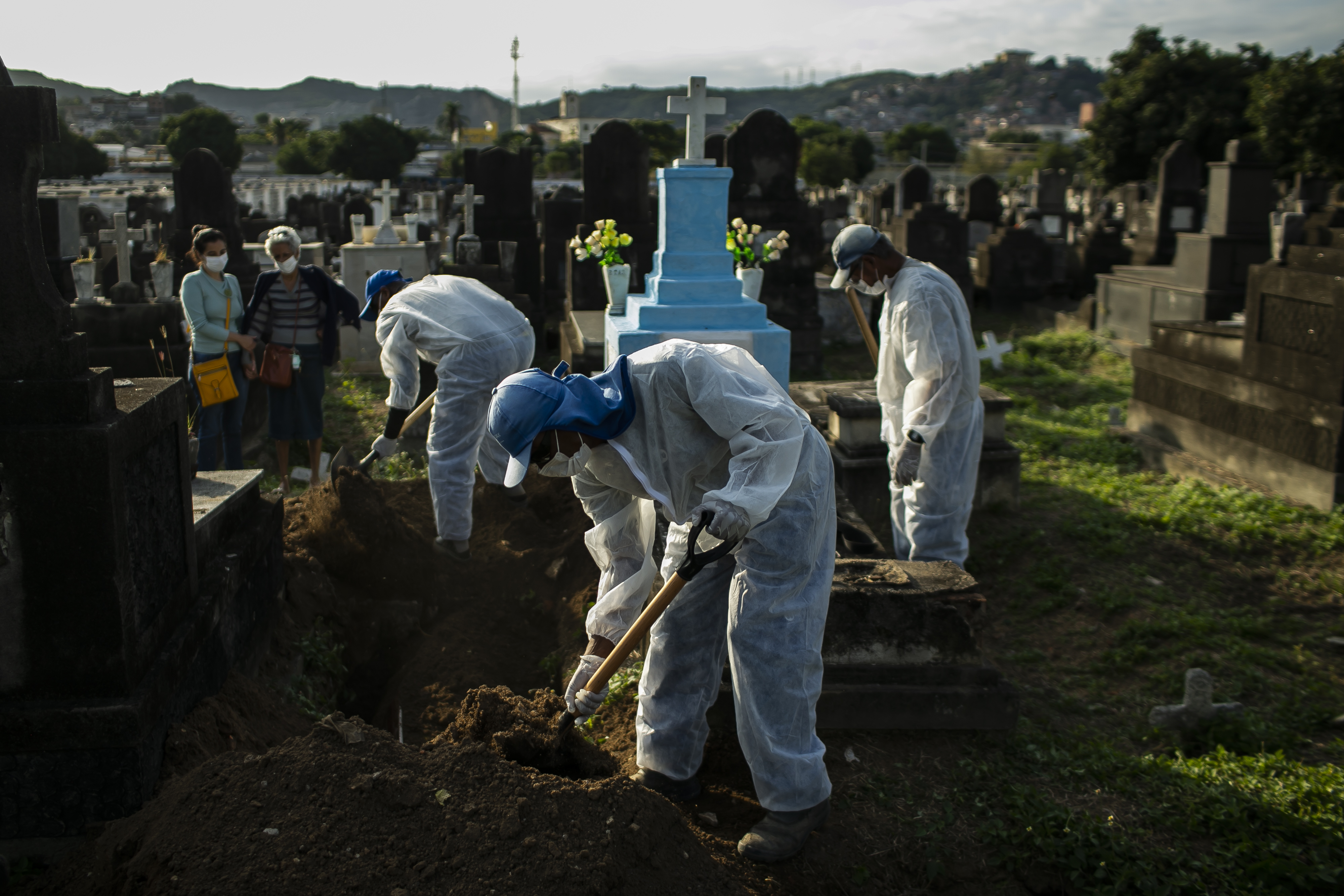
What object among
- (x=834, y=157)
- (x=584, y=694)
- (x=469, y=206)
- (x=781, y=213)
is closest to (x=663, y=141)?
(x=834, y=157)

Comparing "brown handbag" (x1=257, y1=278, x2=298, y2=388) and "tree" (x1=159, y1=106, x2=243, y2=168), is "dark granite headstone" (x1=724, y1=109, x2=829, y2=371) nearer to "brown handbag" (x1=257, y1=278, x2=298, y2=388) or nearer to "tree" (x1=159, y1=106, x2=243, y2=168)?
"brown handbag" (x1=257, y1=278, x2=298, y2=388)

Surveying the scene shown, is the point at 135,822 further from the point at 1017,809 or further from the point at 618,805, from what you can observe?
the point at 1017,809

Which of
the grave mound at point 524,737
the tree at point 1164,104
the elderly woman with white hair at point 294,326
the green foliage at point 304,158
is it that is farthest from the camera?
the green foliage at point 304,158

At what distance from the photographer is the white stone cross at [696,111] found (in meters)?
6.64

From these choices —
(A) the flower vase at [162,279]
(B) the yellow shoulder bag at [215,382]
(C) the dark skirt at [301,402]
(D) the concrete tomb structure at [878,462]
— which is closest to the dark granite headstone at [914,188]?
(D) the concrete tomb structure at [878,462]

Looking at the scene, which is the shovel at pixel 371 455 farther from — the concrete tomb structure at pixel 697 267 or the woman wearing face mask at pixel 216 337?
the concrete tomb structure at pixel 697 267

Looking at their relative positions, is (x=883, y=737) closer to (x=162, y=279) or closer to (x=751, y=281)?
(x=751, y=281)

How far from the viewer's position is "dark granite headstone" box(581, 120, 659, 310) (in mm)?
11367

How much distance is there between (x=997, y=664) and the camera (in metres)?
4.65

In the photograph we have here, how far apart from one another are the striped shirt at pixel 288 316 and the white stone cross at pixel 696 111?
8.33 feet

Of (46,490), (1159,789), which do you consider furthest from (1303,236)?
(46,490)

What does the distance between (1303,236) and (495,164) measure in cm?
859

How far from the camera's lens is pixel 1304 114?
24.1 meters

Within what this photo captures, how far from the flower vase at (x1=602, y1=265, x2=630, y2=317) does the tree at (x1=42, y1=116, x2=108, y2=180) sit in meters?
41.7
